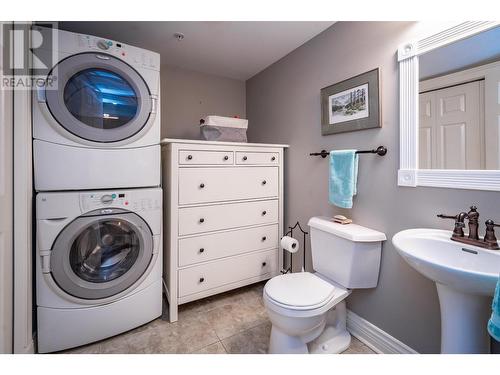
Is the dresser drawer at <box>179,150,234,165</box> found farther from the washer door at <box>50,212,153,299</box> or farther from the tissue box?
the washer door at <box>50,212,153,299</box>

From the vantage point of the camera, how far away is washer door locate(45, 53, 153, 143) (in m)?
1.28

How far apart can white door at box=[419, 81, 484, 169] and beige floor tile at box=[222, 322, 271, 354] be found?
1.44m

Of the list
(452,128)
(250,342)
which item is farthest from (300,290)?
(452,128)

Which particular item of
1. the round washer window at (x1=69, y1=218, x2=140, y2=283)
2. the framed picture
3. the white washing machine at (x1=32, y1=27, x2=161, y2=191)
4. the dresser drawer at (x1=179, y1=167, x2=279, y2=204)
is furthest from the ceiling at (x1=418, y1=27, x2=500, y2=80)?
the round washer window at (x1=69, y1=218, x2=140, y2=283)

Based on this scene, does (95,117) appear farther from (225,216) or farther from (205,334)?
(205,334)

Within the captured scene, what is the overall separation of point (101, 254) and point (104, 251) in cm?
2

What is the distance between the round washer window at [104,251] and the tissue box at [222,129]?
981 millimetres

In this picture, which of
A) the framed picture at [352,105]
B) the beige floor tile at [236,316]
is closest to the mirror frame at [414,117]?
the framed picture at [352,105]

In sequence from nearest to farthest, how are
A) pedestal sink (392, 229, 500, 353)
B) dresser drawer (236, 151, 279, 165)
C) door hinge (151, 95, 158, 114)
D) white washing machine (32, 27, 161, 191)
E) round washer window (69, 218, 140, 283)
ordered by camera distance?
pedestal sink (392, 229, 500, 353) < white washing machine (32, 27, 161, 191) < round washer window (69, 218, 140, 283) < door hinge (151, 95, 158, 114) < dresser drawer (236, 151, 279, 165)

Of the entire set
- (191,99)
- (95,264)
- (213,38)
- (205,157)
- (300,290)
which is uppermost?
(213,38)

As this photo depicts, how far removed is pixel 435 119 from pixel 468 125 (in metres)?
0.14

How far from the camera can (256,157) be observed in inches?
75.2
